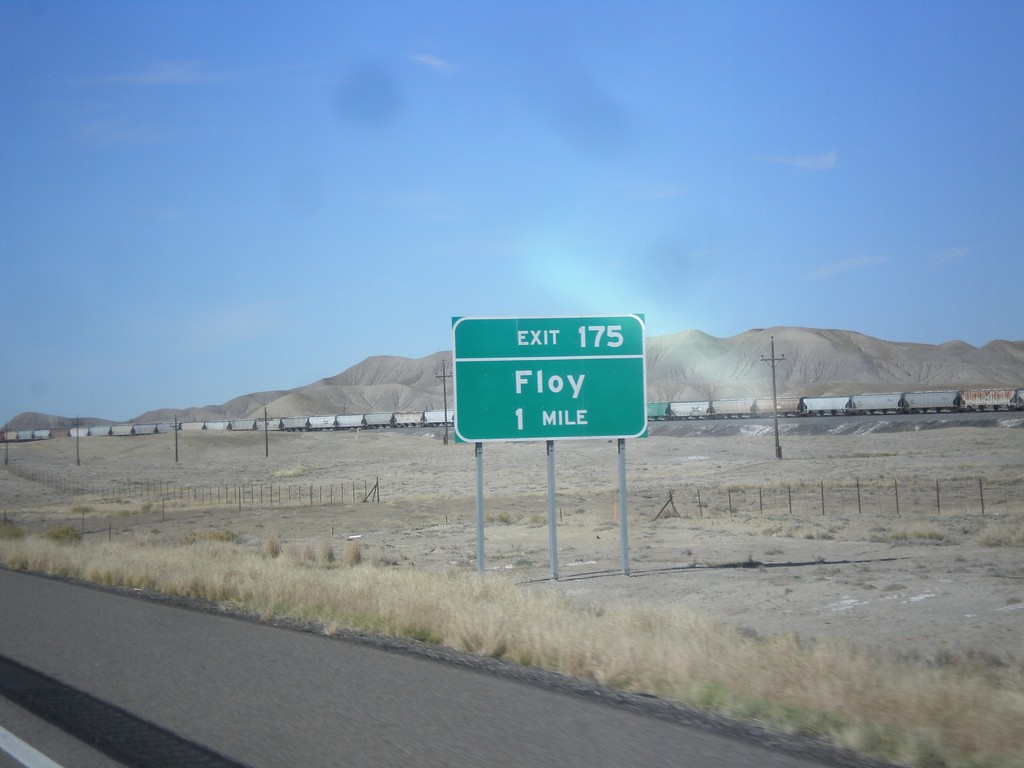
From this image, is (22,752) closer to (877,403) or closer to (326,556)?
(326,556)

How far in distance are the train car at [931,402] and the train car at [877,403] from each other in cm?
116

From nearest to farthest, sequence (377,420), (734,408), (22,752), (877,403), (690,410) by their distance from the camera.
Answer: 1. (22,752)
2. (877,403)
3. (734,408)
4. (690,410)
5. (377,420)

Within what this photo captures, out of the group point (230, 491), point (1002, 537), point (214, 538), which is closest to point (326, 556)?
point (214, 538)

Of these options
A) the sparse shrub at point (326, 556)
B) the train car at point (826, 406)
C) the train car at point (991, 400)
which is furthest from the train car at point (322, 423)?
the sparse shrub at point (326, 556)

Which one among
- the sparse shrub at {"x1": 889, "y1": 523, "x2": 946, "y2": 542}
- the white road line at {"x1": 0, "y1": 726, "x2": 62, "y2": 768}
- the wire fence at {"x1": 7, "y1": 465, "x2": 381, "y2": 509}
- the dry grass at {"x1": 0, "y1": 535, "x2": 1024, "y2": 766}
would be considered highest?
the white road line at {"x1": 0, "y1": 726, "x2": 62, "y2": 768}

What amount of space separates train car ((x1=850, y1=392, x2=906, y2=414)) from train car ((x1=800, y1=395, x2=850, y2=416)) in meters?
0.96

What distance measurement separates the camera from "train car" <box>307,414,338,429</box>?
6053 inches

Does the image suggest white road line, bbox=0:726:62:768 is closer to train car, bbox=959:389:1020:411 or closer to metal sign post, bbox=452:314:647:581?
metal sign post, bbox=452:314:647:581

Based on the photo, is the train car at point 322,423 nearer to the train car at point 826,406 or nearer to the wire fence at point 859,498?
the train car at point 826,406

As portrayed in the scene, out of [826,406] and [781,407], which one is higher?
[781,407]

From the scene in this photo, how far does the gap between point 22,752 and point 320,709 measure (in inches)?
78.1

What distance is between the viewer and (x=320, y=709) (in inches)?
285

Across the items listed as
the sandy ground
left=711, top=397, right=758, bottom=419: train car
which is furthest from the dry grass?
left=711, top=397, right=758, bottom=419: train car

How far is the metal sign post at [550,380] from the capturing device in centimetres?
1856
